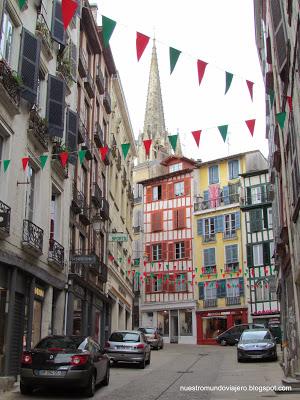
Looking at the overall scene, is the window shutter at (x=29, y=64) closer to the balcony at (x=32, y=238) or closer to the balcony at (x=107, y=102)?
the balcony at (x=32, y=238)

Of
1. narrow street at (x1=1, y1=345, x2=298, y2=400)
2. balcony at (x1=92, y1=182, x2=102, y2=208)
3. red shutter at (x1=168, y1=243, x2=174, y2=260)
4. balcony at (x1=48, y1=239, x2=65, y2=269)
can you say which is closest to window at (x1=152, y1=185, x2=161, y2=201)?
red shutter at (x1=168, y1=243, x2=174, y2=260)

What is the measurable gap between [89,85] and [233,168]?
87.9 ft

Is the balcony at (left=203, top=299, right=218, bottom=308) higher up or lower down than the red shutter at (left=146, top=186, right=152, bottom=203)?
lower down

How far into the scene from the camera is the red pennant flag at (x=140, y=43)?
10.7 meters

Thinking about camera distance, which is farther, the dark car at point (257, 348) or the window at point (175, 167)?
the window at point (175, 167)

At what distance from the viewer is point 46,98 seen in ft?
58.7

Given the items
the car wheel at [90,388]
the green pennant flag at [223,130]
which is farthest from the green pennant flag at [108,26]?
the car wheel at [90,388]

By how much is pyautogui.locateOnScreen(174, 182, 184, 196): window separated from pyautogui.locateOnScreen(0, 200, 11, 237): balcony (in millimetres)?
39272

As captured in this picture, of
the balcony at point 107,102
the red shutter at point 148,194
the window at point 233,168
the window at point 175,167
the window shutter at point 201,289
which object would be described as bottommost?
the window shutter at point 201,289

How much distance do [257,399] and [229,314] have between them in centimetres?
3506

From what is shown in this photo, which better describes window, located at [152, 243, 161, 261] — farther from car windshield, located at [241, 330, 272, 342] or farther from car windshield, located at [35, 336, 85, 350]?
car windshield, located at [35, 336, 85, 350]

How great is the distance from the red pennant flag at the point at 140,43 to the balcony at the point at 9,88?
14.5ft

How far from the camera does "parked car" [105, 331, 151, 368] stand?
2002cm

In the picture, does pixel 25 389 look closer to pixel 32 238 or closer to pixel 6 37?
pixel 32 238
